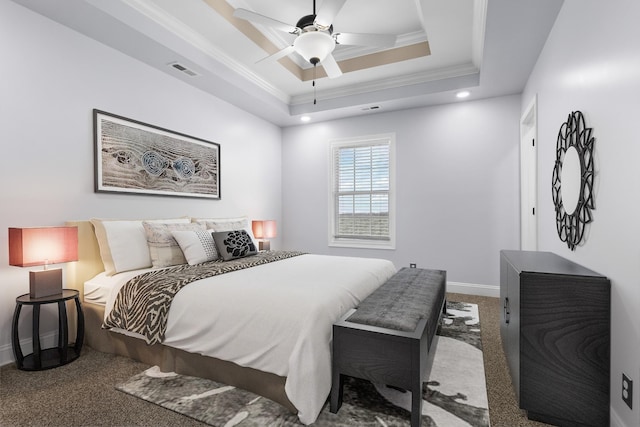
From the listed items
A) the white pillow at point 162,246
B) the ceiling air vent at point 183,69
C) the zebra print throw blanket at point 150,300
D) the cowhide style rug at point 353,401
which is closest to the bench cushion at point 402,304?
the cowhide style rug at point 353,401

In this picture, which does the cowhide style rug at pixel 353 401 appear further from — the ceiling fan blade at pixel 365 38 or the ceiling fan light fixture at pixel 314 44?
the ceiling fan blade at pixel 365 38

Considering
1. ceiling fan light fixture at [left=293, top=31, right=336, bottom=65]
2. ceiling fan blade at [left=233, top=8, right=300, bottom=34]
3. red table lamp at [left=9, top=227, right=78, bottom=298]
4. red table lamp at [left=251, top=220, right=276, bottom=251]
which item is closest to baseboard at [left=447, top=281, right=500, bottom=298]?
red table lamp at [left=251, top=220, right=276, bottom=251]

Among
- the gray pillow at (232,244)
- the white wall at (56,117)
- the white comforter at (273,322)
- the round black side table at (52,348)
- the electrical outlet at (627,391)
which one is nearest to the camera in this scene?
the electrical outlet at (627,391)

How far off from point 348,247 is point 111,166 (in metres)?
3.29

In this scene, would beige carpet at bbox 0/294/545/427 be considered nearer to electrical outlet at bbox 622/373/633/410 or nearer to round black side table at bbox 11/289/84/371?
round black side table at bbox 11/289/84/371

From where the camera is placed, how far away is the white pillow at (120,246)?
104 inches

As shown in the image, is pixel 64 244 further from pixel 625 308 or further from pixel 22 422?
pixel 625 308

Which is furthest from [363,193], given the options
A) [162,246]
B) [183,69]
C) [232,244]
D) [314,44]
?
[162,246]

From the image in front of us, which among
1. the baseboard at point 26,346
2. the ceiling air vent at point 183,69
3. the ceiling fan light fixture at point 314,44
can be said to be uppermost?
the ceiling air vent at point 183,69

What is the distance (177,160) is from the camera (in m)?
3.62

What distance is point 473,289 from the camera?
166 inches

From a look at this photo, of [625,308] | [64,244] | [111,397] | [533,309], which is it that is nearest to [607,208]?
[625,308]

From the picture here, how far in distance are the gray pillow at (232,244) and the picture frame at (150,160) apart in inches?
34.2

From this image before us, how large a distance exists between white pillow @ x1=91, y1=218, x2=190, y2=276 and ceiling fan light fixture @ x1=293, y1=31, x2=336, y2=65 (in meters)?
2.11
